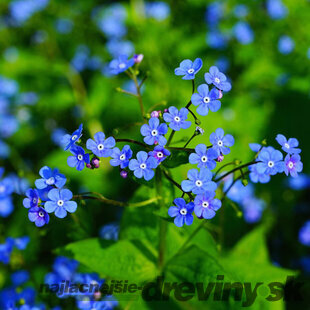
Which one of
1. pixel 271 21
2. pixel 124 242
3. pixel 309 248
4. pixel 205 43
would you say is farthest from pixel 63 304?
pixel 271 21

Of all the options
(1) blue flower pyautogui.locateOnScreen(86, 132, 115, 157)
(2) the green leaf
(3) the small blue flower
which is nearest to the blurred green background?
(2) the green leaf

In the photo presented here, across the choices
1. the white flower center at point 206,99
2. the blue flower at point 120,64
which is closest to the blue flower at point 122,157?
the white flower center at point 206,99

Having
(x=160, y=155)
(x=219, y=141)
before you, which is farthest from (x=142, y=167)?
(x=219, y=141)

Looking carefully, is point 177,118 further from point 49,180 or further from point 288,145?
point 49,180

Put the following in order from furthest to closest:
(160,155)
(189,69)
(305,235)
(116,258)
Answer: (305,235) < (116,258) < (189,69) < (160,155)

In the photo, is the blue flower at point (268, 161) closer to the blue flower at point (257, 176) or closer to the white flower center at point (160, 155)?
the blue flower at point (257, 176)

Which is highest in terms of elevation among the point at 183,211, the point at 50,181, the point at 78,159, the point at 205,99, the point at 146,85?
the point at 146,85

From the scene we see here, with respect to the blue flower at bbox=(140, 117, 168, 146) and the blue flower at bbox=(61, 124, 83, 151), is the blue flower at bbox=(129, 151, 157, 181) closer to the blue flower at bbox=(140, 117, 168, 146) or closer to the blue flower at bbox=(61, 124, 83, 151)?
the blue flower at bbox=(140, 117, 168, 146)
